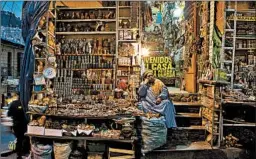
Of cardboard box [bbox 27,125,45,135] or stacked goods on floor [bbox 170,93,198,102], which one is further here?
stacked goods on floor [bbox 170,93,198,102]

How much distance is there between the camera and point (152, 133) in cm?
466

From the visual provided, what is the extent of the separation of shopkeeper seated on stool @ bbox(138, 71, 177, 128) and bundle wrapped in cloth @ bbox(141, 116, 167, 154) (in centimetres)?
13

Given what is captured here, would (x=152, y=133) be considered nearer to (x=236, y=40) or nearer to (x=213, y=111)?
(x=213, y=111)

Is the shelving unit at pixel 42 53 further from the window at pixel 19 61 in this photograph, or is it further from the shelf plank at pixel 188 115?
the shelf plank at pixel 188 115

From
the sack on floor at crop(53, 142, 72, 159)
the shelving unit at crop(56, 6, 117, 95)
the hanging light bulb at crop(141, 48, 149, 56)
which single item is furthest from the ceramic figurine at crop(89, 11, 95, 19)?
the sack on floor at crop(53, 142, 72, 159)

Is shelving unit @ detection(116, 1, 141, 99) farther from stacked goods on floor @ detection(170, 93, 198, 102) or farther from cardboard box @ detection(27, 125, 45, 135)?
cardboard box @ detection(27, 125, 45, 135)

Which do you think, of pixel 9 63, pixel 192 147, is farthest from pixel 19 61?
pixel 192 147

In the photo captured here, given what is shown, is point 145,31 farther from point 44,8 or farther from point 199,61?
point 44,8

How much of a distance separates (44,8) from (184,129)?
8.16 ft

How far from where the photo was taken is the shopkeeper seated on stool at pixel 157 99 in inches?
188

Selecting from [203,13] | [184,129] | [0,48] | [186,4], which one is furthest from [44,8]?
[184,129]

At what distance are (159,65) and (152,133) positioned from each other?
2.90 ft

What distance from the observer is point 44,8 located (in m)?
4.71

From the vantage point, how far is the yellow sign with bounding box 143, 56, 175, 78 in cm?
466
